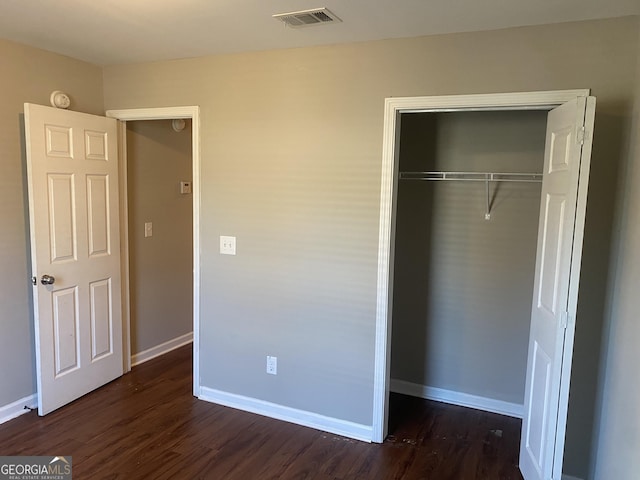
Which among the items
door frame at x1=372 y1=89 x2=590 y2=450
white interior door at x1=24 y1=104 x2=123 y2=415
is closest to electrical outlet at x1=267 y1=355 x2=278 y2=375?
door frame at x1=372 y1=89 x2=590 y2=450

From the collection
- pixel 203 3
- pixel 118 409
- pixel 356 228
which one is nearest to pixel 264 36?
pixel 203 3

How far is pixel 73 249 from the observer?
3152 mm

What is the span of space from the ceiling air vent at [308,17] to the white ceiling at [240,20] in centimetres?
5

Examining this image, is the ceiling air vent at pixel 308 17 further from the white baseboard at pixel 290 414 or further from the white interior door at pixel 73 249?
the white baseboard at pixel 290 414

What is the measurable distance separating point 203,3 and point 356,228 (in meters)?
1.44

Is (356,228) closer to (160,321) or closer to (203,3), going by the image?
(203,3)

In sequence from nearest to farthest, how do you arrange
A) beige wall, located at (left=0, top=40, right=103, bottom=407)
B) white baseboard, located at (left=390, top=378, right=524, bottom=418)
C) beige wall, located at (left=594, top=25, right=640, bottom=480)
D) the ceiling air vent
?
beige wall, located at (left=594, top=25, right=640, bottom=480)
the ceiling air vent
beige wall, located at (left=0, top=40, right=103, bottom=407)
white baseboard, located at (left=390, top=378, right=524, bottom=418)

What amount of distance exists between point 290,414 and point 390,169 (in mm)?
1765

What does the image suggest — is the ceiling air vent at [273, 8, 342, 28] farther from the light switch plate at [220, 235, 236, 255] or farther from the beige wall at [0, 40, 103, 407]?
the beige wall at [0, 40, 103, 407]

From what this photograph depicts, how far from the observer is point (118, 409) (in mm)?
3182

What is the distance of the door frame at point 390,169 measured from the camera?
2328 mm

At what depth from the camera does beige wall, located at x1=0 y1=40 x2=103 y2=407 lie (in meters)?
2.85

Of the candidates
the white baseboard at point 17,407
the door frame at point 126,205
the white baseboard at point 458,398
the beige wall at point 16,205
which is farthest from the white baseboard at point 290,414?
the beige wall at point 16,205

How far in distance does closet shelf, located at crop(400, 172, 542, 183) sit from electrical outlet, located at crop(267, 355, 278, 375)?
5.27ft
